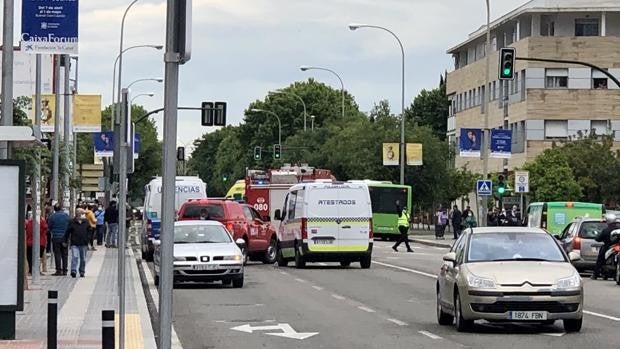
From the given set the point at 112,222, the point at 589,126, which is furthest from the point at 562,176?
the point at 112,222

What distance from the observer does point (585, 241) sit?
3759cm

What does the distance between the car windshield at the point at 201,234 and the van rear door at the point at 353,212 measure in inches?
293

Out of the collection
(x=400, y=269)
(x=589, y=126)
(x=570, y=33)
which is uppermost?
(x=570, y=33)

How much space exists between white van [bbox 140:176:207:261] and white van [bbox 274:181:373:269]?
680 cm

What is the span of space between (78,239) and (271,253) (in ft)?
33.6

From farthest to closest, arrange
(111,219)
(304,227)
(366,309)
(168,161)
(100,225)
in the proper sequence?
1. (100,225)
2. (111,219)
3. (304,227)
4. (366,309)
5. (168,161)

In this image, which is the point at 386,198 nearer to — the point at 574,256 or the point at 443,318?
the point at 574,256

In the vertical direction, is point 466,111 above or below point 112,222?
above

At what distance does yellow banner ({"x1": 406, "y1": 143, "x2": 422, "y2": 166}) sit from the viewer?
7844 cm

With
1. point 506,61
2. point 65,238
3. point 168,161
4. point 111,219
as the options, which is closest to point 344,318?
point 65,238

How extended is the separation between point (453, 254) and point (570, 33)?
70623 millimetres

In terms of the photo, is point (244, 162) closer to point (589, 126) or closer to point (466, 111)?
point (466, 111)

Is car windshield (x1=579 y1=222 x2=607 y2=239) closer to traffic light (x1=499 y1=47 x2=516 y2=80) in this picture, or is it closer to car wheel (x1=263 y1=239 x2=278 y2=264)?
traffic light (x1=499 y1=47 x2=516 y2=80)

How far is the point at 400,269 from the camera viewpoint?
134 feet
